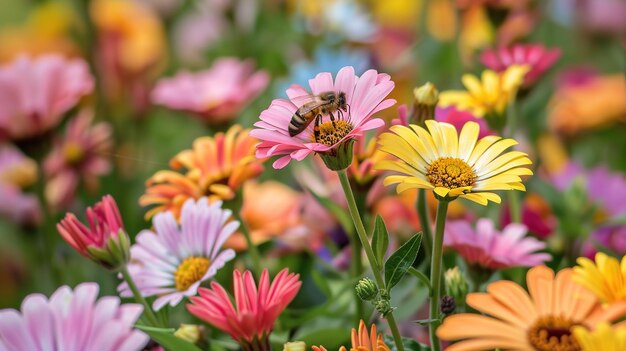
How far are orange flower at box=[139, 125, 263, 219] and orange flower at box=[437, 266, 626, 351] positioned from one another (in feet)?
0.58

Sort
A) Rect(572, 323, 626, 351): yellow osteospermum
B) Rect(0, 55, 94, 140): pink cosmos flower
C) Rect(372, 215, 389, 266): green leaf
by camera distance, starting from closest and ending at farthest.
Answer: Rect(572, 323, 626, 351): yellow osteospermum → Rect(372, 215, 389, 266): green leaf → Rect(0, 55, 94, 140): pink cosmos flower

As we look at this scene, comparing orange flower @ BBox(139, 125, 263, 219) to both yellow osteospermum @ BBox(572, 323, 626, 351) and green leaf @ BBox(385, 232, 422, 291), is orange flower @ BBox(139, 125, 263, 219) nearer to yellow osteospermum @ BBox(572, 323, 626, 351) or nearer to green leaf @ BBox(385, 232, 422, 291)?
green leaf @ BBox(385, 232, 422, 291)

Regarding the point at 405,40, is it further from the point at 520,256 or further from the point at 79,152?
the point at 520,256

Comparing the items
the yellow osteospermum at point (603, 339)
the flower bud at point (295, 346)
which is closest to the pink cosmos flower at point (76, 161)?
the flower bud at point (295, 346)

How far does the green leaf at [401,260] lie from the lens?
0.34 m

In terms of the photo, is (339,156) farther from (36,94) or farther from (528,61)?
(36,94)

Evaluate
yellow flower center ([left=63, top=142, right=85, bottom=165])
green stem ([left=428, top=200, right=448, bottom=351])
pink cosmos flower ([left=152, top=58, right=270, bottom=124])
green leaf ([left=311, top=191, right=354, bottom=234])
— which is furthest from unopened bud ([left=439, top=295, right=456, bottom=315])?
yellow flower center ([left=63, top=142, right=85, bottom=165])

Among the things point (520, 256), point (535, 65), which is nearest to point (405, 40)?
point (535, 65)

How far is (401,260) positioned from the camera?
0.34 metres

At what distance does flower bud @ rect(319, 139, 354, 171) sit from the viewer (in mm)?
352

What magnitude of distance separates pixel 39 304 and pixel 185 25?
109 cm

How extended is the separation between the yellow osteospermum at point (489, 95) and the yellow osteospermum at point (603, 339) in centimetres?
23

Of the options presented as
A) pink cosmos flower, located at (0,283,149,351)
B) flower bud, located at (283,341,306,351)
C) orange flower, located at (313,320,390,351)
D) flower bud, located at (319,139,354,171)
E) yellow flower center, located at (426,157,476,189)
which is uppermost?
yellow flower center, located at (426,157,476,189)

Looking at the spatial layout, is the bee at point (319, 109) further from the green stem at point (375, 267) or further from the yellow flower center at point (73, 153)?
the yellow flower center at point (73, 153)
